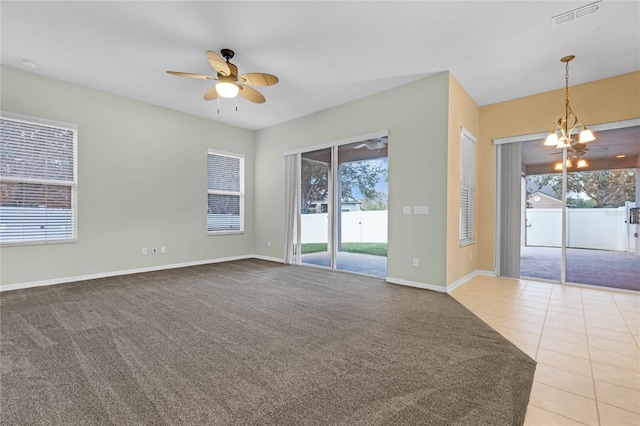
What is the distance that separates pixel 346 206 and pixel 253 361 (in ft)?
12.2

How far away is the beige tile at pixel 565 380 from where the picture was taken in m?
1.84

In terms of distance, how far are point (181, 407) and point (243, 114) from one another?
17.6ft

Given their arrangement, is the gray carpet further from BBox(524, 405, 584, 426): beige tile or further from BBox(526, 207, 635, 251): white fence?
BBox(526, 207, 635, 251): white fence

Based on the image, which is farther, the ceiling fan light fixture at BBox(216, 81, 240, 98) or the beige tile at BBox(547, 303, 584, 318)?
the ceiling fan light fixture at BBox(216, 81, 240, 98)

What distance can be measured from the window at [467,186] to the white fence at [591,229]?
121 centimetres

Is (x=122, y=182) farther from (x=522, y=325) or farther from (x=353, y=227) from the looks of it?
(x=522, y=325)

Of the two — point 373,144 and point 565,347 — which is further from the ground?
point 373,144

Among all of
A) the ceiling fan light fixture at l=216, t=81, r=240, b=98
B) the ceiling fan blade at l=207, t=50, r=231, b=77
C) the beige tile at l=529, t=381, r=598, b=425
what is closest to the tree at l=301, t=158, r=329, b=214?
the ceiling fan light fixture at l=216, t=81, r=240, b=98

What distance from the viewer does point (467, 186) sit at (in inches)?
191

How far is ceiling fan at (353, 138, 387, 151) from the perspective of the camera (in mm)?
4854

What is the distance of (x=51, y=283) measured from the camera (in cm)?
427

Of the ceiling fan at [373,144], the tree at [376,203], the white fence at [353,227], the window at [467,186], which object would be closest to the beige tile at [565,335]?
the window at [467,186]

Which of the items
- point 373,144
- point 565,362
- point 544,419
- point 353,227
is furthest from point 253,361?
point 373,144

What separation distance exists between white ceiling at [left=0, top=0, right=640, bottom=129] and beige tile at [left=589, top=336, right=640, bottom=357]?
10.4ft
